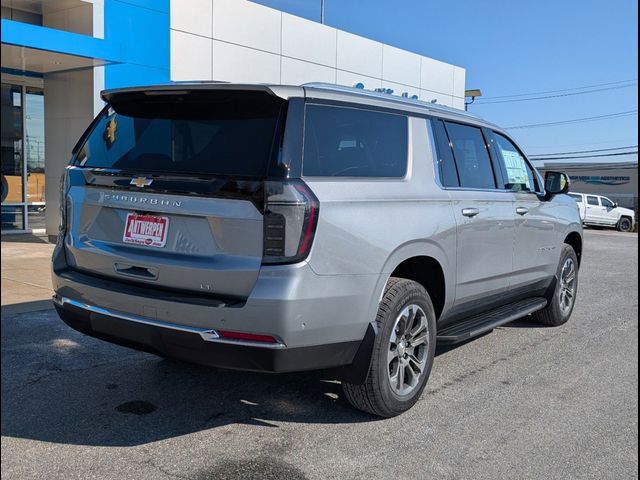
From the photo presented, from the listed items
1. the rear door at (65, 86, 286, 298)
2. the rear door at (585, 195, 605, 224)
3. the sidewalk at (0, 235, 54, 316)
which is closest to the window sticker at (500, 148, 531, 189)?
the rear door at (65, 86, 286, 298)

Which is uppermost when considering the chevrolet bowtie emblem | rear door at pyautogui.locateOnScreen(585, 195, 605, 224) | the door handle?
the chevrolet bowtie emblem

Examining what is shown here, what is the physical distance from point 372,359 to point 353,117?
4.82 ft

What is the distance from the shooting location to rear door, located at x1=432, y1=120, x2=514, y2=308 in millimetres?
4633

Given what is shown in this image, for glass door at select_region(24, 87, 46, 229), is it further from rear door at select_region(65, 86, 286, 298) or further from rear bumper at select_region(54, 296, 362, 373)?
rear bumper at select_region(54, 296, 362, 373)

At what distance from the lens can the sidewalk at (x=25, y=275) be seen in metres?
6.90

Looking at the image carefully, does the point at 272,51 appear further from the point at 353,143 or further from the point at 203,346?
the point at 203,346

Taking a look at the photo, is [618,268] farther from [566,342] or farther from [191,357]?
[191,357]

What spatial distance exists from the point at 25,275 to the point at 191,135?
6222 millimetres

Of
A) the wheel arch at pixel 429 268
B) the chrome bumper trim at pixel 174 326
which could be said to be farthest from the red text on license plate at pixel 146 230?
the wheel arch at pixel 429 268

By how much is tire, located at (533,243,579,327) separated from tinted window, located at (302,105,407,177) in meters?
3.09

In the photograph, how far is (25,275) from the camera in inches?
347

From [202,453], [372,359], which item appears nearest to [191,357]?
[202,453]

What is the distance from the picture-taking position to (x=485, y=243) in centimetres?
493

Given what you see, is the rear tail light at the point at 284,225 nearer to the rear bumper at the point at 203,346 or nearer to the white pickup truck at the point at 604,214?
the rear bumper at the point at 203,346
